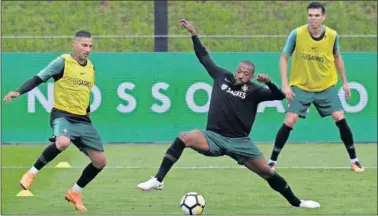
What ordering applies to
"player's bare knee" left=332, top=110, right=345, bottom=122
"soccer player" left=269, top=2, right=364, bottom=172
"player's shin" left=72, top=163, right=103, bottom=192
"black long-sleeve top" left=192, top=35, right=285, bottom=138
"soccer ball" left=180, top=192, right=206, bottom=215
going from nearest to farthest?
1. "soccer ball" left=180, top=192, right=206, bottom=215
2. "black long-sleeve top" left=192, top=35, right=285, bottom=138
3. "player's shin" left=72, top=163, right=103, bottom=192
4. "soccer player" left=269, top=2, right=364, bottom=172
5. "player's bare knee" left=332, top=110, right=345, bottom=122

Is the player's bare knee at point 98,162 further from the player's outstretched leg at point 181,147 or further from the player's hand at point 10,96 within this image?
the player's hand at point 10,96

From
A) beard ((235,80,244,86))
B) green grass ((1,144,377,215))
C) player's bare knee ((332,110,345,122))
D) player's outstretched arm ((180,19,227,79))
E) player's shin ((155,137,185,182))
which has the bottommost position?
green grass ((1,144,377,215))

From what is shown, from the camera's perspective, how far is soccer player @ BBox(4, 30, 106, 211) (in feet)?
37.6

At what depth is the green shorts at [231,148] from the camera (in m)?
11.1

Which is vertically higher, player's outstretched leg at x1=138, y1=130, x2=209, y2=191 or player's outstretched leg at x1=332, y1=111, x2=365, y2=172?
player's outstretched leg at x1=138, y1=130, x2=209, y2=191

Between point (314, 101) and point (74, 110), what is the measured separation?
410 cm

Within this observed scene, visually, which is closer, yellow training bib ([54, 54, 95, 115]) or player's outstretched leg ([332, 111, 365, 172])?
yellow training bib ([54, 54, 95, 115])

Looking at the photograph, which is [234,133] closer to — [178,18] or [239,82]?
[239,82]

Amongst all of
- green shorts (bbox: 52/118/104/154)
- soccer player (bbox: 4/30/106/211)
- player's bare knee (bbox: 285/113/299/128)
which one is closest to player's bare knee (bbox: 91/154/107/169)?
soccer player (bbox: 4/30/106/211)

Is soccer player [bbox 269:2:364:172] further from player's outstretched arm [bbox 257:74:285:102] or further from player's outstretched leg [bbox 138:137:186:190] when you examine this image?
player's outstretched leg [bbox 138:137:186:190]

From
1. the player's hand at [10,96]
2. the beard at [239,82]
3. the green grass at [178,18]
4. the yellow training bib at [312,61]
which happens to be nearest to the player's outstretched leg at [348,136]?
the yellow training bib at [312,61]


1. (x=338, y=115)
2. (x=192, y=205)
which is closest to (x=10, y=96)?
(x=192, y=205)

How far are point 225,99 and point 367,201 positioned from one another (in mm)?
1983

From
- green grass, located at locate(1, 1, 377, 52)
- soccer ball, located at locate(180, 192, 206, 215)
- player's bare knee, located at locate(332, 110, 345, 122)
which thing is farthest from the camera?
green grass, located at locate(1, 1, 377, 52)
